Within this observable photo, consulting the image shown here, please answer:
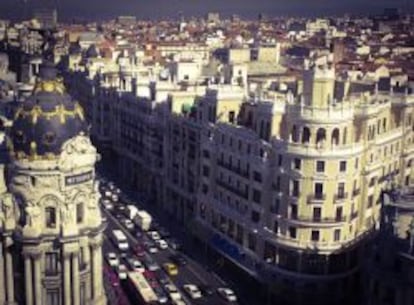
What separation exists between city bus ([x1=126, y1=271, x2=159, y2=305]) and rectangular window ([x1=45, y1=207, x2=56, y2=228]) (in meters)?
31.2

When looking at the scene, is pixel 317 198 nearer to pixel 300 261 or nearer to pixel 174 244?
pixel 300 261

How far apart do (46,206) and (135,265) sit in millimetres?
45121

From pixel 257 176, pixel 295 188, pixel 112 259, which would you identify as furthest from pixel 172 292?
pixel 295 188

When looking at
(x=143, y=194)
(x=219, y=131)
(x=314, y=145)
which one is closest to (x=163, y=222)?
(x=143, y=194)

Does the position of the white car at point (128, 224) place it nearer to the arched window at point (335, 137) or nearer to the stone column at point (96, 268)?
the arched window at point (335, 137)

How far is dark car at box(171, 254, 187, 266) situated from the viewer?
3714 inches

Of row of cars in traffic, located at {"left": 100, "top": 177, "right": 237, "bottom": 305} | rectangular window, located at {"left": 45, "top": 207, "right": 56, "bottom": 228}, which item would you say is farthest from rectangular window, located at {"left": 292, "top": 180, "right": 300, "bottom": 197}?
rectangular window, located at {"left": 45, "top": 207, "right": 56, "bottom": 228}

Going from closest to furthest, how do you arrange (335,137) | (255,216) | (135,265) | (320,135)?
(320,135) → (335,137) → (255,216) → (135,265)

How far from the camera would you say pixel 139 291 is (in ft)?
260

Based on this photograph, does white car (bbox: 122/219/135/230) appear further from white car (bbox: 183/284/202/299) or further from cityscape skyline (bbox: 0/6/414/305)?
white car (bbox: 183/284/202/299)

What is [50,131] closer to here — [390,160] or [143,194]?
[390,160]

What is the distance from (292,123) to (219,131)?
16164mm

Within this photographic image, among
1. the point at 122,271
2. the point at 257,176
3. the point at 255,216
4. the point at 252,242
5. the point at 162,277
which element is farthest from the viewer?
the point at 162,277

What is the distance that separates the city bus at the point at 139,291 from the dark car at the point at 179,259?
33.4 ft
